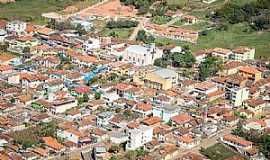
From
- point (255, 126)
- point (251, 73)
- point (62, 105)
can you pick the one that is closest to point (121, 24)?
point (251, 73)

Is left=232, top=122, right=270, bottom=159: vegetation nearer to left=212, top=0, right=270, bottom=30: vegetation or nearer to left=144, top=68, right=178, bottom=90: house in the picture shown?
left=144, top=68, right=178, bottom=90: house

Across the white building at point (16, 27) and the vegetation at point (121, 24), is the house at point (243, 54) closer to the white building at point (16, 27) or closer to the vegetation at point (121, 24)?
the vegetation at point (121, 24)

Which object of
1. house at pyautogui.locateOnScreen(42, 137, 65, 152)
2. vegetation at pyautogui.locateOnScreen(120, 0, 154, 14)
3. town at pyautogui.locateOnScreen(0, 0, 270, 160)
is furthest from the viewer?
vegetation at pyautogui.locateOnScreen(120, 0, 154, 14)

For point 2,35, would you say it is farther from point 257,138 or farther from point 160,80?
point 257,138

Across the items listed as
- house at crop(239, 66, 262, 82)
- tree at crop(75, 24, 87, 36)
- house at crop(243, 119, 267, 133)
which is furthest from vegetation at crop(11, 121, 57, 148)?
tree at crop(75, 24, 87, 36)

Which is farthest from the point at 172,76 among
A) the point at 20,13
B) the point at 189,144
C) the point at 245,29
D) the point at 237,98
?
the point at 20,13

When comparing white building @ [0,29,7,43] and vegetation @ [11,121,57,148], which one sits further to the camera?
white building @ [0,29,7,43]

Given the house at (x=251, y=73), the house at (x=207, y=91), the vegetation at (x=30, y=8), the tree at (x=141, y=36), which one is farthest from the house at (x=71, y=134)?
the vegetation at (x=30, y=8)
